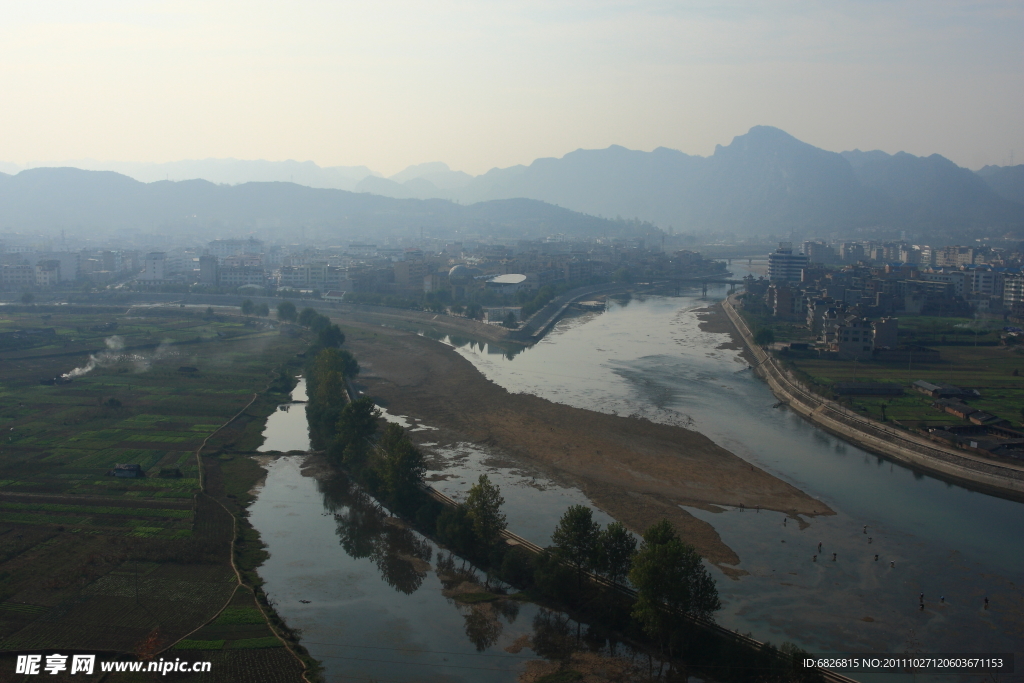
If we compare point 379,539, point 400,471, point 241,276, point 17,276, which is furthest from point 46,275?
point 379,539

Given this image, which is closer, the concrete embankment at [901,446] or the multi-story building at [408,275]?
the concrete embankment at [901,446]

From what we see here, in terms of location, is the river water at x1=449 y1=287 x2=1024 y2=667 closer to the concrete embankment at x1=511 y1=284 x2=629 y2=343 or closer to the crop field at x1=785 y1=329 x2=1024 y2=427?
the crop field at x1=785 y1=329 x2=1024 y2=427

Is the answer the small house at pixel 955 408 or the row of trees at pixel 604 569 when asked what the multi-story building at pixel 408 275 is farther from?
the row of trees at pixel 604 569

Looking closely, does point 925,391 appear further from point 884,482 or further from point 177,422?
point 177,422

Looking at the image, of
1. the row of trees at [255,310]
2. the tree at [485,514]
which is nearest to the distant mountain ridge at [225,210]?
the row of trees at [255,310]

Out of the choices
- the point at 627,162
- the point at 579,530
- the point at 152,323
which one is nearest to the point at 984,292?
the point at 579,530

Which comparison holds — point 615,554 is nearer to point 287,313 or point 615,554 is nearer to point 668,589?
point 668,589
